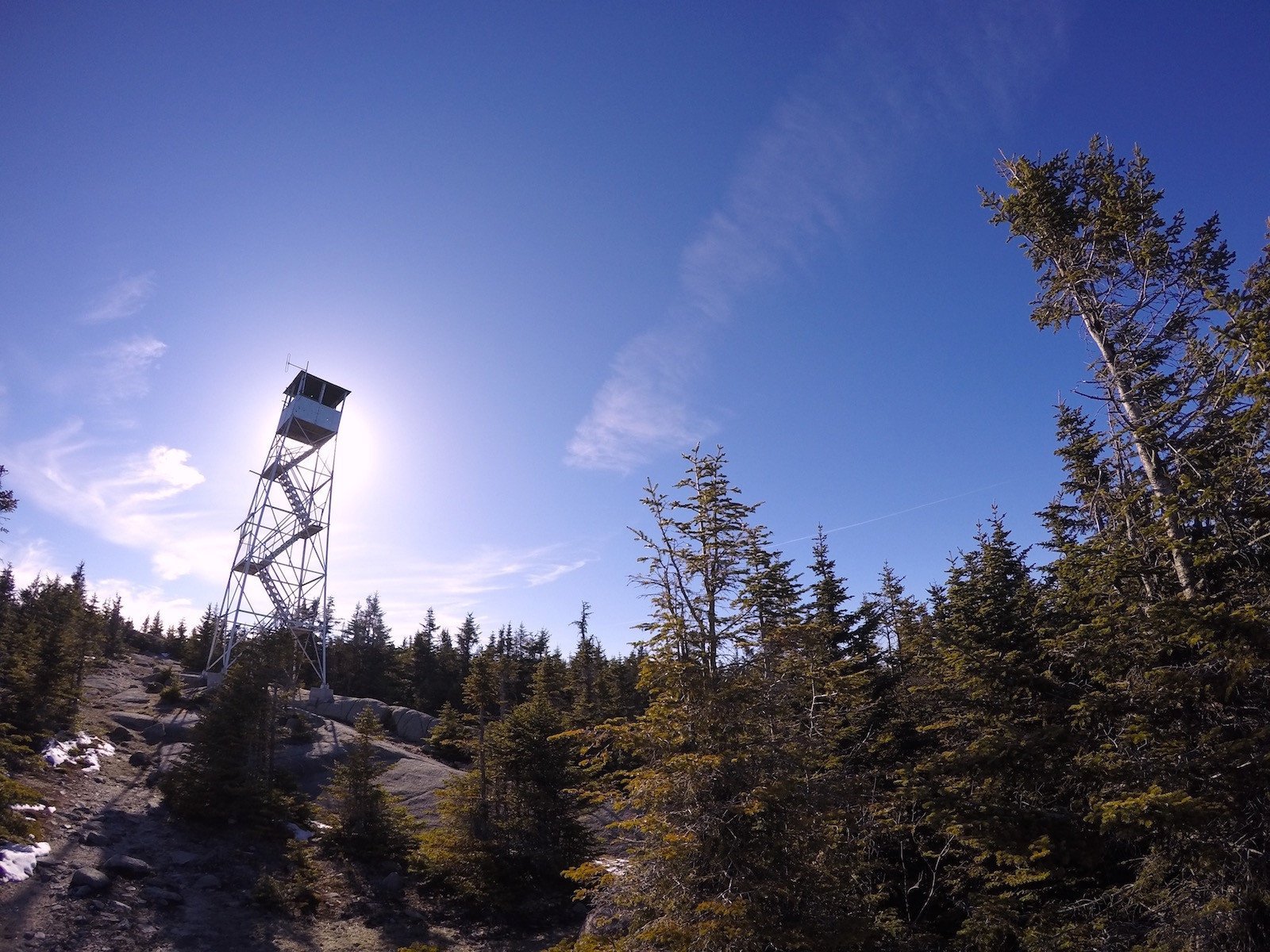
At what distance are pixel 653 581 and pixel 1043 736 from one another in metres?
7.57

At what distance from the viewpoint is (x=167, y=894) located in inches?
631

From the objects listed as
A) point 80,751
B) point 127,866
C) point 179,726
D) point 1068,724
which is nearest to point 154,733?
point 179,726

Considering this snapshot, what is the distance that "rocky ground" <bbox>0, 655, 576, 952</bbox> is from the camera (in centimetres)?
1335

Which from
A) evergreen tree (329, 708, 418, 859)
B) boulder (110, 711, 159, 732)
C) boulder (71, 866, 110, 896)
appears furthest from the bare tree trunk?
boulder (110, 711, 159, 732)

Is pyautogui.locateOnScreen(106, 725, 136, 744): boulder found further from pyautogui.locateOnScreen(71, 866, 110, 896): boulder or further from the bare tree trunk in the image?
the bare tree trunk

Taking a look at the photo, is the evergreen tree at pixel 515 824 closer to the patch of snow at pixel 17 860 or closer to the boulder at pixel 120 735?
the patch of snow at pixel 17 860

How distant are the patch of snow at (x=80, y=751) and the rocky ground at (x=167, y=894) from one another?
0.35m

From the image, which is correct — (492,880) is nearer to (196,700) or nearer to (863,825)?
(863,825)

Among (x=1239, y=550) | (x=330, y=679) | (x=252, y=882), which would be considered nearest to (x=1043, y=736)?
(x=1239, y=550)

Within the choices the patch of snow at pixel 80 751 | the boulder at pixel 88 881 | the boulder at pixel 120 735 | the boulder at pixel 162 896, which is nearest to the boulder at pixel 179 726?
the boulder at pixel 120 735

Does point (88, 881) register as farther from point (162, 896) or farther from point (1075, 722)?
point (1075, 722)

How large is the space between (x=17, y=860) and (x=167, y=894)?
3.55 m

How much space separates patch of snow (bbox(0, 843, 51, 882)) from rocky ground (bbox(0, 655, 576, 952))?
22 centimetres

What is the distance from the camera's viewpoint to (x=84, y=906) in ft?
45.0
